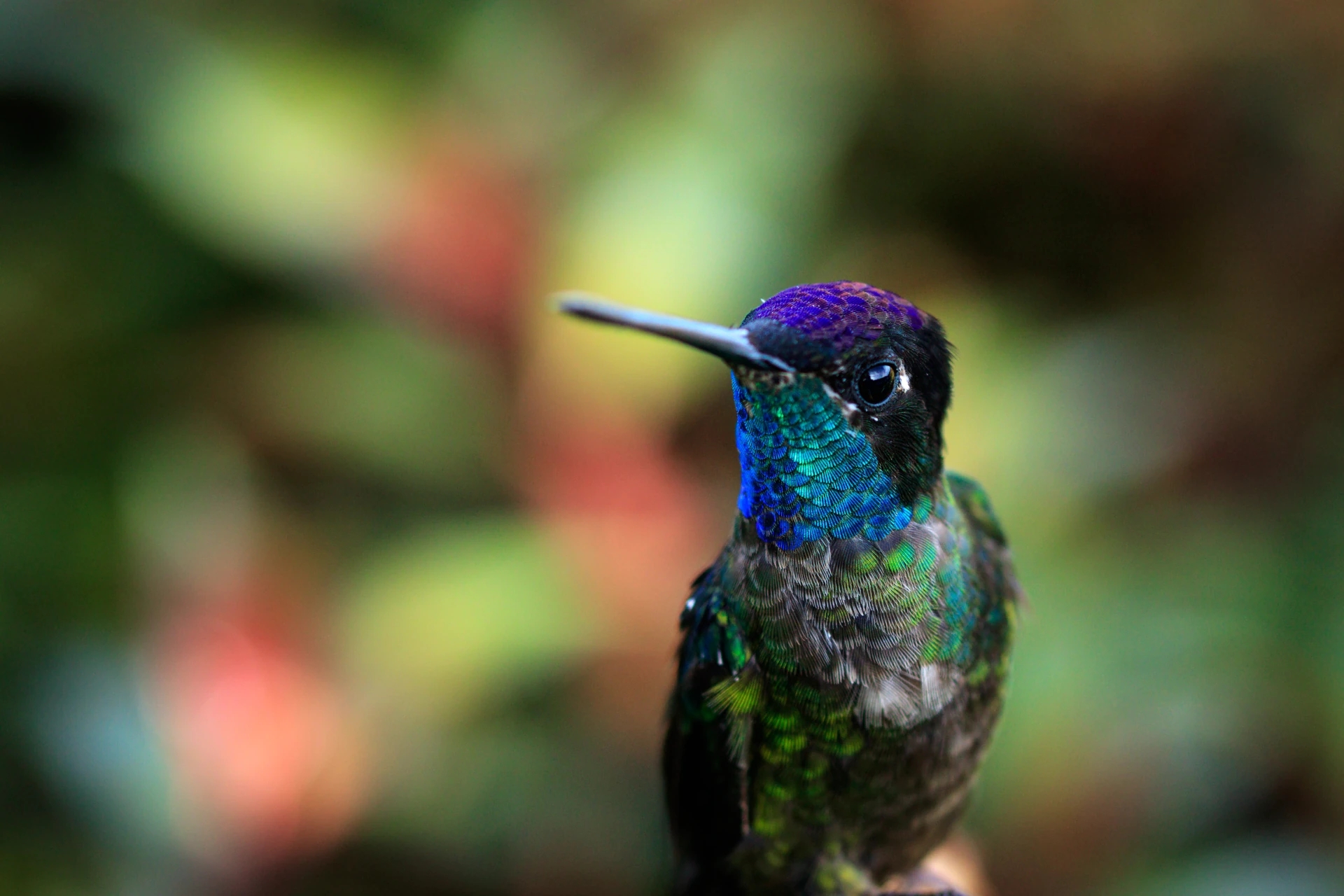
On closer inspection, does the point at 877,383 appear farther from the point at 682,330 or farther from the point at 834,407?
the point at 682,330

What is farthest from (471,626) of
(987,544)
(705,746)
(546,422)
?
(987,544)

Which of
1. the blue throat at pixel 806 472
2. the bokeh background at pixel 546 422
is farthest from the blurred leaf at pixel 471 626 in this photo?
the blue throat at pixel 806 472

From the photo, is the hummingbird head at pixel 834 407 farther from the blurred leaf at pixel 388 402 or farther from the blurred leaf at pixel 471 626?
the blurred leaf at pixel 388 402

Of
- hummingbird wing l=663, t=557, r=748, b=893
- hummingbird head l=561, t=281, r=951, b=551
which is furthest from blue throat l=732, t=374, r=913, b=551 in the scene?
hummingbird wing l=663, t=557, r=748, b=893

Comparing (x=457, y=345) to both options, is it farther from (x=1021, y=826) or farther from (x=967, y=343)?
(x=1021, y=826)

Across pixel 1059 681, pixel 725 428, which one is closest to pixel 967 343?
pixel 725 428

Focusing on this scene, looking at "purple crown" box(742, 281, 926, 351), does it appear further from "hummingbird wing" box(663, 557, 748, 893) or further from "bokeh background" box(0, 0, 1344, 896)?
"bokeh background" box(0, 0, 1344, 896)
